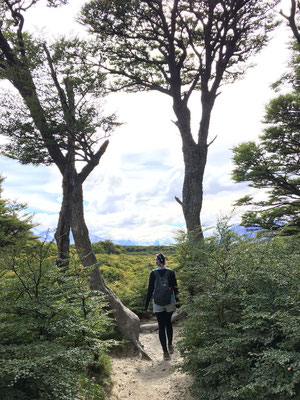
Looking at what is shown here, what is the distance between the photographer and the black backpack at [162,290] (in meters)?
5.37

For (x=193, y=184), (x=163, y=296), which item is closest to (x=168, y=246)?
(x=193, y=184)

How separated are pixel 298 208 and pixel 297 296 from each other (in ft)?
42.7

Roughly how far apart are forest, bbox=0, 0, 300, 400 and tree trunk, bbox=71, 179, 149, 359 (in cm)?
3

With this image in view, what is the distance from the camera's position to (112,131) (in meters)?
7.97

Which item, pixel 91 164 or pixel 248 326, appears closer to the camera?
pixel 248 326

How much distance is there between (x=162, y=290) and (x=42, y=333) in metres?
2.82

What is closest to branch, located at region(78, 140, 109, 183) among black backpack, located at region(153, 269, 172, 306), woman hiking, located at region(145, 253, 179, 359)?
woman hiking, located at region(145, 253, 179, 359)

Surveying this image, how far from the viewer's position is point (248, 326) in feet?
9.45

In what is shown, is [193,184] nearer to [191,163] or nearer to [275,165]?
[191,163]

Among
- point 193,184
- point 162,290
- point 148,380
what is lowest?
point 148,380

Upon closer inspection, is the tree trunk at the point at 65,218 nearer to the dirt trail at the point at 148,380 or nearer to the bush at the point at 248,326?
the dirt trail at the point at 148,380

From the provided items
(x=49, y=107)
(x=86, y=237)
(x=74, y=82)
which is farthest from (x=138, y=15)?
(x=86, y=237)

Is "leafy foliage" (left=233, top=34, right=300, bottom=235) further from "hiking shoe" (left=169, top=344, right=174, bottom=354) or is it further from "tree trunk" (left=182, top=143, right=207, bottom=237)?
"hiking shoe" (left=169, top=344, right=174, bottom=354)

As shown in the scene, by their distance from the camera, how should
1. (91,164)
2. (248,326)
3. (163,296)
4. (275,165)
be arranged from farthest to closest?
(275,165)
(91,164)
(163,296)
(248,326)
